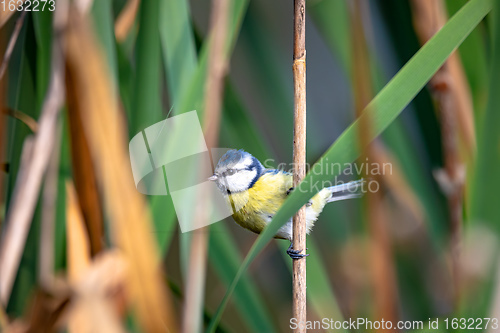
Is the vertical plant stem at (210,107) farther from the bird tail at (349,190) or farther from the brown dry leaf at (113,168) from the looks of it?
the bird tail at (349,190)

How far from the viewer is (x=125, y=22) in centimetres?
76

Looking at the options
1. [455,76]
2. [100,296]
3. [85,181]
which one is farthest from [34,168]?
[455,76]

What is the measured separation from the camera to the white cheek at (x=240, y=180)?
2.92ft

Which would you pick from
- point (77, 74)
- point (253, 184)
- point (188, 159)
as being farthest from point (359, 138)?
point (253, 184)

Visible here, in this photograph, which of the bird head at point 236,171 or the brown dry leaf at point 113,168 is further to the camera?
the bird head at point 236,171

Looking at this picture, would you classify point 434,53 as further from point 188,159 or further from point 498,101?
point 188,159

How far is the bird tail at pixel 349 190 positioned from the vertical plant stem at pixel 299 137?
0.12m

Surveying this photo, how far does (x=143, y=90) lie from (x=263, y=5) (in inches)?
16.5

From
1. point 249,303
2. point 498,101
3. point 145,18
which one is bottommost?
point 249,303

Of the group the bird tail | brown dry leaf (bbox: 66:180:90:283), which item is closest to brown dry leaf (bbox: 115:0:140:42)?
brown dry leaf (bbox: 66:180:90:283)

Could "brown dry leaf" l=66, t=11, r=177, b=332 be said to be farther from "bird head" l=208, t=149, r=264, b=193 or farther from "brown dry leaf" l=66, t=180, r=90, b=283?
"bird head" l=208, t=149, r=264, b=193

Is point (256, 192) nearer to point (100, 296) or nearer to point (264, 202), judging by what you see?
point (264, 202)

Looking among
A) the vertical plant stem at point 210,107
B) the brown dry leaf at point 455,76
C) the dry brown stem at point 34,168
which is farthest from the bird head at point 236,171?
the brown dry leaf at point 455,76

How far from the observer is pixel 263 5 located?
94 centimetres
